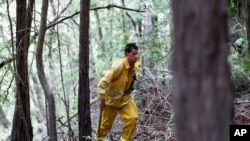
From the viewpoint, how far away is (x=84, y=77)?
A: 8.91m

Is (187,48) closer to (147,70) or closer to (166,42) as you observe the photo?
(147,70)

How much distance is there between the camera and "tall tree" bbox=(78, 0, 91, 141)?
8656 mm

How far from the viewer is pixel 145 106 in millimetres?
11125

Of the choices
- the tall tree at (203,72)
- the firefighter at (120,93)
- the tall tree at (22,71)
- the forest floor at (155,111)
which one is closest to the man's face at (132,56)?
the firefighter at (120,93)

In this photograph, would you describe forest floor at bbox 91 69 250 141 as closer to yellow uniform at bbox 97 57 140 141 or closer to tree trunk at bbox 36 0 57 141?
yellow uniform at bbox 97 57 140 141

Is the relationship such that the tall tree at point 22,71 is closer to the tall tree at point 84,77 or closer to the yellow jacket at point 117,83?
the tall tree at point 84,77

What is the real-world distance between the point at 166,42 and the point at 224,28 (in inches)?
497

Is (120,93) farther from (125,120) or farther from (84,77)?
(84,77)

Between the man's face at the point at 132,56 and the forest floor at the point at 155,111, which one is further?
the forest floor at the point at 155,111

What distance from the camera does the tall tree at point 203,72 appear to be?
6.55 ft

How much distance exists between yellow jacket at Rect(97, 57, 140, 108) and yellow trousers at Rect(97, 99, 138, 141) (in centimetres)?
13

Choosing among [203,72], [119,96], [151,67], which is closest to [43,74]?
[119,96]

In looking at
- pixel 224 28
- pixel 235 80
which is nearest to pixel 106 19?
pixel 235 80

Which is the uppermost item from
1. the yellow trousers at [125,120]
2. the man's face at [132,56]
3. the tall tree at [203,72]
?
the man's face at [132,56]
